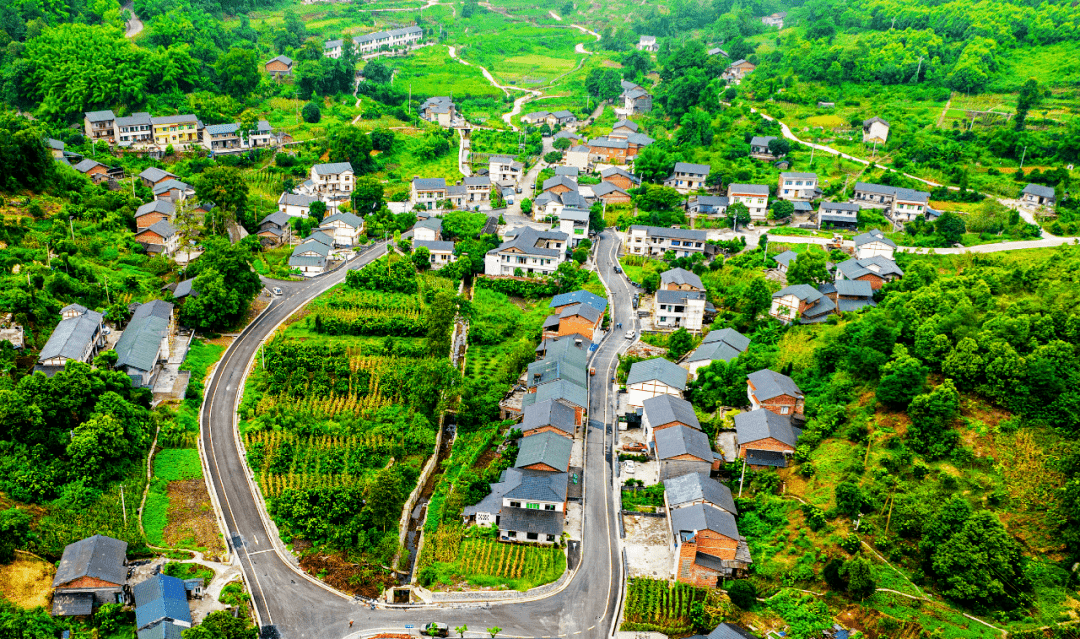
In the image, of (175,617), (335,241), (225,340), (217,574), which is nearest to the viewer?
(175,617)

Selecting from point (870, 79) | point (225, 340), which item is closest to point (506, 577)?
point (225, 340)

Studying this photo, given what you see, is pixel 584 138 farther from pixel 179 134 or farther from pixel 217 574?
pixel 217 574

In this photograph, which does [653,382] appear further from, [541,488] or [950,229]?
[950,229]

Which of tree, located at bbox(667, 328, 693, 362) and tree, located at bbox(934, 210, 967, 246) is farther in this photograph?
tree, located at bbox(934, 210, 967, 246)

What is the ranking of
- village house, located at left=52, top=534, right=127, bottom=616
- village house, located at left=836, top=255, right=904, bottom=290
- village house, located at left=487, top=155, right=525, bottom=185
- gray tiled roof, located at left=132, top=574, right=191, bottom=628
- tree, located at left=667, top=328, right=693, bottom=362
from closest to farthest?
gray tiled roof, located at left=132, top=574, right=191, bottom=628 < village house, located at left=52, top=534, right=127, bottom=616 < tree, located at left=667, top=328, right=693, bottom=362 < village house, located at left=836, top=255, right=904, bottom=290 < village house, located at left=487, top=155, right=525, bottom=185

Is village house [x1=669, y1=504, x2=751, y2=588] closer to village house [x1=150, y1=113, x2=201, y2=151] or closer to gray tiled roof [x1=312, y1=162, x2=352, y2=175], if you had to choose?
gray tiled roof [x1=312, y1=162, x2=352, y2=175]

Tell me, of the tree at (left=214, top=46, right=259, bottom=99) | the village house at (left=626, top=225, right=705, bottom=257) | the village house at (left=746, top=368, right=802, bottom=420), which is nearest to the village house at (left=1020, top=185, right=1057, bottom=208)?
the village house at (left=626, top=225, right=705, bottom=257)

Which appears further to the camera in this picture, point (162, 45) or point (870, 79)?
point (870, 79)
